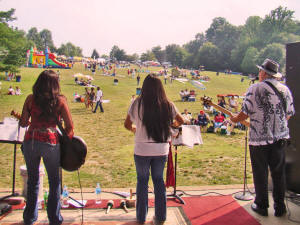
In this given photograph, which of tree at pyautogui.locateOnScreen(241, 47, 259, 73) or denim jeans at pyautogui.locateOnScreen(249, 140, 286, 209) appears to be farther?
tree at pyautogui.locateOnScreen(241, 47, 259, 73)

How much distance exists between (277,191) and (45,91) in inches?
127

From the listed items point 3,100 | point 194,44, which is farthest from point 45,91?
point 194,44

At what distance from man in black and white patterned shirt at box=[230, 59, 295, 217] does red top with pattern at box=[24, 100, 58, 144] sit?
7.82 ft

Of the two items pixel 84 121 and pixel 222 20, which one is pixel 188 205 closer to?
pixel 84 121

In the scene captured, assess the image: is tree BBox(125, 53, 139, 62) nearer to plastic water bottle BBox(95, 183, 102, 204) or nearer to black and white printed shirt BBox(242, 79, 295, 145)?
plastic water bottle BBox(95, 183, 102, 204)

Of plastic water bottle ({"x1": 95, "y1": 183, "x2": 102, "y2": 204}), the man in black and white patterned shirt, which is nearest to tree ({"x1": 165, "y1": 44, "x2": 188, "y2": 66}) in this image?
plastic water bottle ({"x1": 95, "y1": 183, "x2": 102, "y2": 204})

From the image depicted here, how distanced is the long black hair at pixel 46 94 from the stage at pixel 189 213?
4.90 ft

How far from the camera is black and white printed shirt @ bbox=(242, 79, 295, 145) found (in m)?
3.86

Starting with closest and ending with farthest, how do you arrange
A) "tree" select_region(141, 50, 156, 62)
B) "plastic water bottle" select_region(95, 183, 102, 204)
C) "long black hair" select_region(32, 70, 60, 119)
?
"long black hair" select_region(32, 70, 60, 119)
"plastic water bottle" select_region(95, 183, 102, 204)
"tree" select_region(141, 50, 156, 62)

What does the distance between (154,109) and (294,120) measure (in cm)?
253

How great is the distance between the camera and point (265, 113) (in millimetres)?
3863

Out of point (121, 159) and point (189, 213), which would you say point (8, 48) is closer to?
point (121, 159)

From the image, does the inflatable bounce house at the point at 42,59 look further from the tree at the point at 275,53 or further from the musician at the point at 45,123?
the musician at the point at 45,123

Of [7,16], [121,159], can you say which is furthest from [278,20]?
[121,159]
